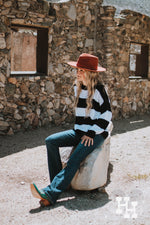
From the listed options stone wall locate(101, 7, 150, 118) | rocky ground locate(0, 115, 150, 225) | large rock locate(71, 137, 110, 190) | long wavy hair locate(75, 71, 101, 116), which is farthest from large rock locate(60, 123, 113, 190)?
stone wall locate(101, 7, 150, 118)

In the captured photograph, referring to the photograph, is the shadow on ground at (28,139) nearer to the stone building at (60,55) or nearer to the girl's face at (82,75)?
the stone building at (60,55)

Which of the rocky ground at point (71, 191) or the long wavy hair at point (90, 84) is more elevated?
the long wavy hair at point (90, 84)

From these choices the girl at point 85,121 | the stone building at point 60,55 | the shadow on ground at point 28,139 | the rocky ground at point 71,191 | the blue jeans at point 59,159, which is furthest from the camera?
the stone building at point 60,55

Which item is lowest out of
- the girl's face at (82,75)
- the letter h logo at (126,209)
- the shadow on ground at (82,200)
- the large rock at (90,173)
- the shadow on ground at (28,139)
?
the shadow on ground at (28,139)

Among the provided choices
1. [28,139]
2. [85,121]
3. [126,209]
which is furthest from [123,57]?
[126,209]

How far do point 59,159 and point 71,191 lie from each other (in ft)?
1.41

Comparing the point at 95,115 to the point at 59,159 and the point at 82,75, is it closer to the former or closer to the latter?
the point at 82,75

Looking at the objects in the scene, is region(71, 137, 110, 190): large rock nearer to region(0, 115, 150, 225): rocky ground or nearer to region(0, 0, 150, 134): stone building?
region(0, 115, 150, 225): rocky ground

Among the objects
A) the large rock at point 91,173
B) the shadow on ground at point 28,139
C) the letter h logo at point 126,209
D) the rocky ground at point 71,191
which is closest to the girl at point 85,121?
the large rock at point 91,173

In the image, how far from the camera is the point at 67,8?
686 centimetres

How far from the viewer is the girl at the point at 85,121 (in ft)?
11.2

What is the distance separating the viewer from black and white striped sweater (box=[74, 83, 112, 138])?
11.3 feet

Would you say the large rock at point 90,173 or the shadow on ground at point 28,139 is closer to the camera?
the large rock at point 90,173

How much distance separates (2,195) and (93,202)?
107cm
